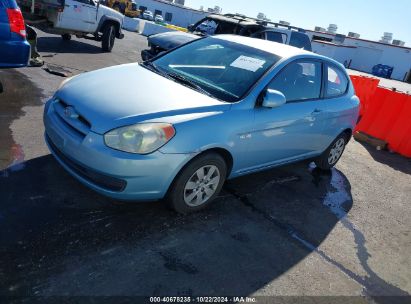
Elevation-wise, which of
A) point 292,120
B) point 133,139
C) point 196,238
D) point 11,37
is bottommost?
point 196,238

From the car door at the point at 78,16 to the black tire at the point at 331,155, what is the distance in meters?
8.64

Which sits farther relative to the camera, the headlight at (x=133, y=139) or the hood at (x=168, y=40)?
the hood at (x=168, y=40)

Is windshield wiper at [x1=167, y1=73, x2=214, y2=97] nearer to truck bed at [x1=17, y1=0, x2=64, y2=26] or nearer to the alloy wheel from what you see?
the alloy wheel

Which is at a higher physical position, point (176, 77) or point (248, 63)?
point (248, 63)

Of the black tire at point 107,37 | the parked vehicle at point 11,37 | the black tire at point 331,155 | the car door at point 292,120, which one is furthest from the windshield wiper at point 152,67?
the black tire at point 107,37

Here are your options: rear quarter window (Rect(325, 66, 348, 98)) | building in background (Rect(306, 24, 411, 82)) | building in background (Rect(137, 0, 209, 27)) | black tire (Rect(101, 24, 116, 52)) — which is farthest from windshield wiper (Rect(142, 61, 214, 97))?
building in background (Rect(137, 0, 209, 27))

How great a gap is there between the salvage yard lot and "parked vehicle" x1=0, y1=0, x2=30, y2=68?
740 millimetres

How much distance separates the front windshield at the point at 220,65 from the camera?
4160 millimetres

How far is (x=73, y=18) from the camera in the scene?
11.4m

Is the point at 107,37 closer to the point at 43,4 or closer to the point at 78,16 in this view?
the point at 78,16

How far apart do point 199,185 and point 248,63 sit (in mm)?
1545

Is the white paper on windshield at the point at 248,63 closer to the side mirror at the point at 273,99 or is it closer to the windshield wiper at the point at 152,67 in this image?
the side mirror at the point at 273,99

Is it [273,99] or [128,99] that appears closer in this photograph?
[128,99]

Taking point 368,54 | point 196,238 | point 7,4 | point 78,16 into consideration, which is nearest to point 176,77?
point 196,238
